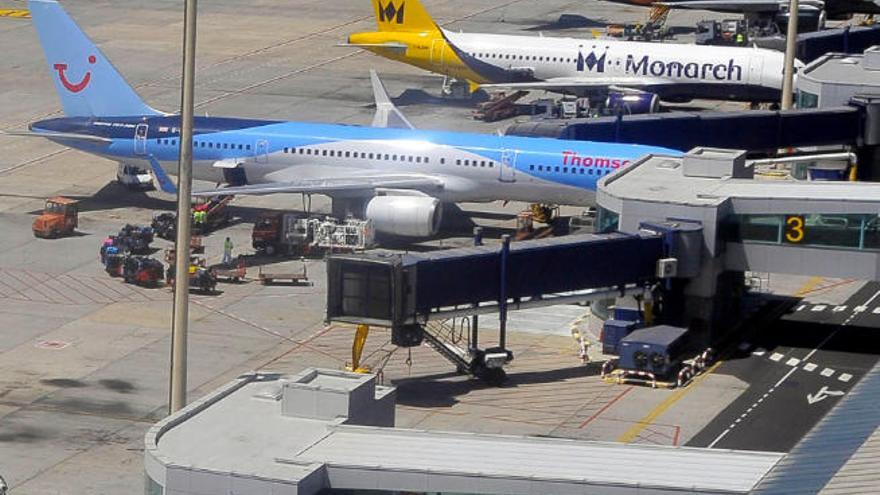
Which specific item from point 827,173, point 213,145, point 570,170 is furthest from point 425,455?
point 827,173

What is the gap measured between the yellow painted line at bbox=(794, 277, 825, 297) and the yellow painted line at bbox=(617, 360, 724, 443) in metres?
12.0

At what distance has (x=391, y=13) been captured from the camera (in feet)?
417

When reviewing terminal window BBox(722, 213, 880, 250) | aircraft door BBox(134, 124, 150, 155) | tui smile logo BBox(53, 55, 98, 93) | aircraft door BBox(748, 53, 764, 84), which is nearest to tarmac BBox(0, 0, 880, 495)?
aircraft door BBox(134, 124, 150, 155)

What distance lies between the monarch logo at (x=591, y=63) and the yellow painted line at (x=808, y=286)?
36.9 meters

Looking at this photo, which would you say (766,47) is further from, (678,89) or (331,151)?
(331,151)

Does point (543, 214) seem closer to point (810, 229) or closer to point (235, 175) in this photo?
point (235, 175)

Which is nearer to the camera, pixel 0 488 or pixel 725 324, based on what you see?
pixel 0 488

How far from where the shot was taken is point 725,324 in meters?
79.8

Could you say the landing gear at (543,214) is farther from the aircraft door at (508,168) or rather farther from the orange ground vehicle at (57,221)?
the orange ground vehicle at (57,221)

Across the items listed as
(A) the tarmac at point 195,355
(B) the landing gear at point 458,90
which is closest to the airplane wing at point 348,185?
(A) the tarmac at point 195,355

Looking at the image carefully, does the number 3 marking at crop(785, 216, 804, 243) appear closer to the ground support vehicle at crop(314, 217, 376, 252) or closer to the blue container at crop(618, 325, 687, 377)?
the blue container at crop(618, 325, 687, 377)

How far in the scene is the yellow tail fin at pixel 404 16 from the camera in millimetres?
126312

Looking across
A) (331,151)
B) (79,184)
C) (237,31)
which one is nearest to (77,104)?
(79,184)

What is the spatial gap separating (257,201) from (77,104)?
10416mm
